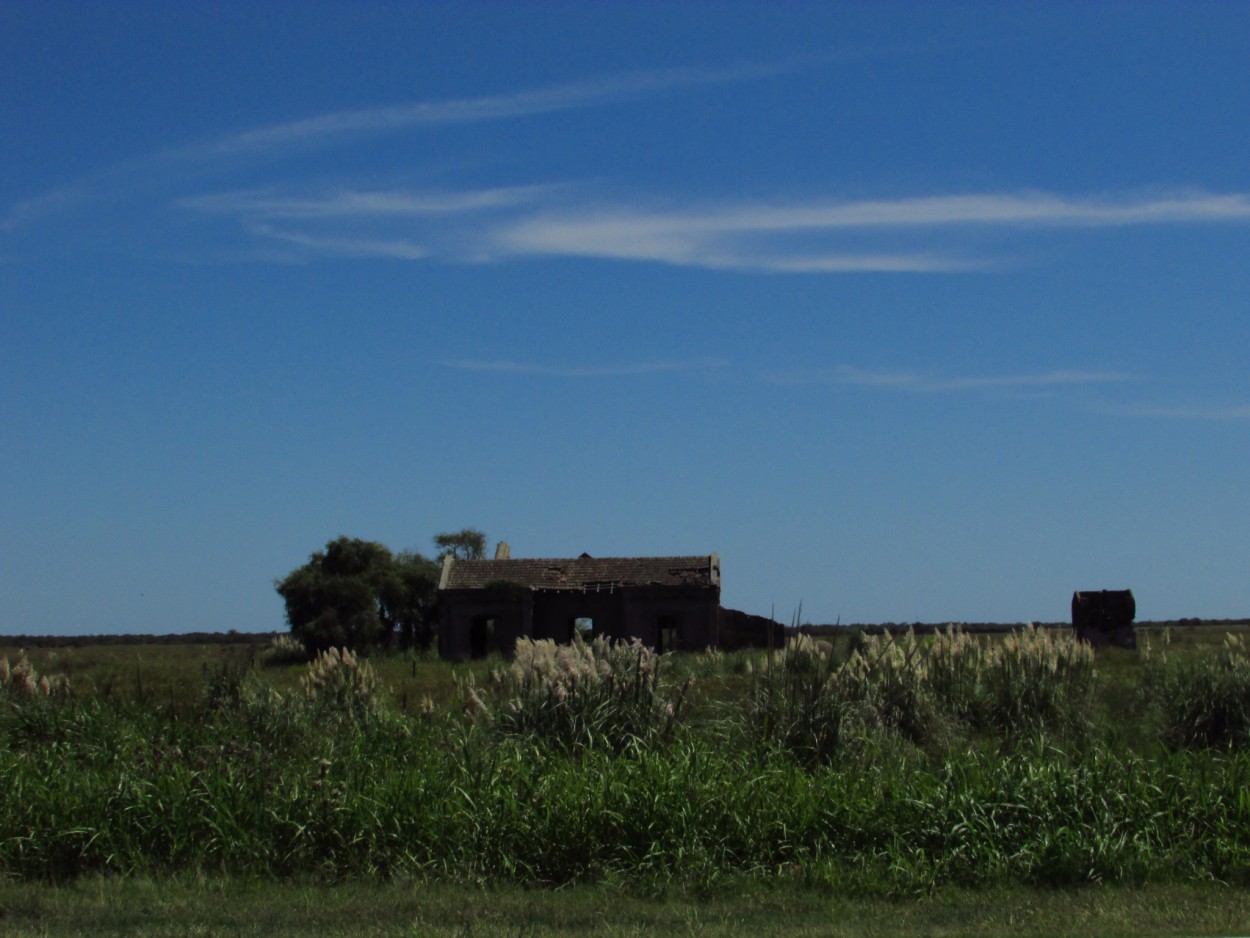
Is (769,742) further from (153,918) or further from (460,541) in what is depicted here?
(460,541)

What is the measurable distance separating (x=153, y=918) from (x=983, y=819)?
5.42 meters

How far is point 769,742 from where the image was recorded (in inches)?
431

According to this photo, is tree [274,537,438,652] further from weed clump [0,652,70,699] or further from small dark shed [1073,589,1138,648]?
weed clump [0,652,70,699]

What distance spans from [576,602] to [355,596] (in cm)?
844

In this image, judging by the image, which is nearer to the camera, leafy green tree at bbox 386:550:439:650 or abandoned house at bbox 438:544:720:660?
abandoned house at bbox 438:544:720:660

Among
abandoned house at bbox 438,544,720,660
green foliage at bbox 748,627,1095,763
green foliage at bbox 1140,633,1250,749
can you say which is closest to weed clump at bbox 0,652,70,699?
green foliage at bbox 748,627,1095,763

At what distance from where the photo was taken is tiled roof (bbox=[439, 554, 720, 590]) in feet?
121

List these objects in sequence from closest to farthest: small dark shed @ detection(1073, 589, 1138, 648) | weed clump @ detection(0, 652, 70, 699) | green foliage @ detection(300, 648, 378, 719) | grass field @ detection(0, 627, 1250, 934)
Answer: grass field @ detection(0, 627, 1250, 934), weed clump @ detection(0, 652, 70, 699), green foliage @ detection(300, 648, 378, 719), small dark shed @ detection(1073, 589, 1138, 648)

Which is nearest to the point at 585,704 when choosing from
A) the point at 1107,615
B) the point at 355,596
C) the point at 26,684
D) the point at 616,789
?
the point at 616,789

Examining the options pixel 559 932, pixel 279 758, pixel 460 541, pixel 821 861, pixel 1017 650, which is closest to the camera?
pixel 559 932

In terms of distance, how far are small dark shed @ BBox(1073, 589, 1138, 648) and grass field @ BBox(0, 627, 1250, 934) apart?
70.0 ft

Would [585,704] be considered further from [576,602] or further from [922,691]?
[576,602]

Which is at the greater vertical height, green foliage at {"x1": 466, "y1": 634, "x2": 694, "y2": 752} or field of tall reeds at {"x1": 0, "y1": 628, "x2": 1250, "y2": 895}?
green foliage at {"x1": 466, "y1": 634, "x2": 694, "y2": 752}

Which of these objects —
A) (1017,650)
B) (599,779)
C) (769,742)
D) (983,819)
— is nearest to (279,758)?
(599,779)
